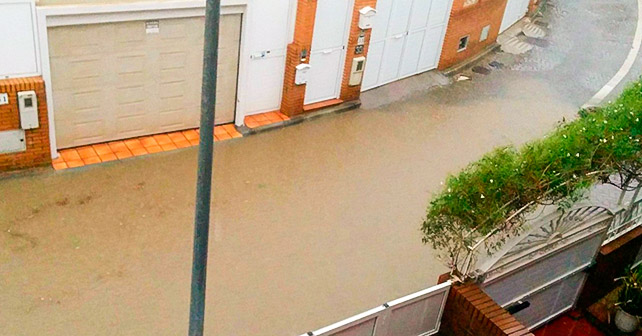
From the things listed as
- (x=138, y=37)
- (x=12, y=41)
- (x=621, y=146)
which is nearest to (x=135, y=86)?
(x=138, y=37)

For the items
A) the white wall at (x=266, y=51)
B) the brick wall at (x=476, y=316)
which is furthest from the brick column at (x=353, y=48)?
the brick wall at (x=476, y=316)

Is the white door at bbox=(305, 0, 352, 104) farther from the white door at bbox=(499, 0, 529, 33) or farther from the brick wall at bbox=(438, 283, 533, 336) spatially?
the white door at bbox=(499, 0, 529, 33)

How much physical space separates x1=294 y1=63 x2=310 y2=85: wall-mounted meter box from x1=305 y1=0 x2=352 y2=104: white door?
28 centimetres

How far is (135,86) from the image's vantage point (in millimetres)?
10977

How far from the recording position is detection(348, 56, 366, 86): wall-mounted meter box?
13.3 metres

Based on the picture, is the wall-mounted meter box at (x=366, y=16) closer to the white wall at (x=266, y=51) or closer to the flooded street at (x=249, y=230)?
the white wall at (x=266, y=51)

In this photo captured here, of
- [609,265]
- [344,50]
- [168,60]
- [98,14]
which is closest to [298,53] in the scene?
[344,50]

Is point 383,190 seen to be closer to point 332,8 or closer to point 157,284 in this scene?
point 332,8

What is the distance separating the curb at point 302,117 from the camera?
40.3 ft

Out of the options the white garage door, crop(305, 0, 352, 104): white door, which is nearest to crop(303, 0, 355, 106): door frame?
crop(305, 0, 352, 104): white door

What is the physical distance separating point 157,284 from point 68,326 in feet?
3.85

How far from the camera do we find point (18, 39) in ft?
31.0

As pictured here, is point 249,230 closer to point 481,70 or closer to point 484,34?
point 481,70

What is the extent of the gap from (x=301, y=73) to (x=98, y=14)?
3702 millimetres
